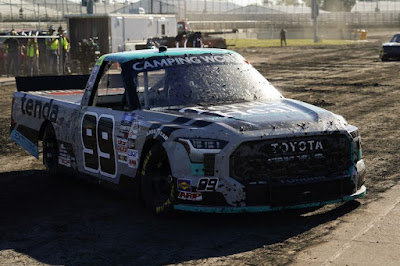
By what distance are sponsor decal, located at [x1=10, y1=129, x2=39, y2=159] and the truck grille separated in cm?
385

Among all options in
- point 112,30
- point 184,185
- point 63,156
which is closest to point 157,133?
point 184,185

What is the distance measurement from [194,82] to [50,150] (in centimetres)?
237

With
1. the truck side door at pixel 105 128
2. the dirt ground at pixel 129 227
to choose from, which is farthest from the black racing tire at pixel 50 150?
the truck side door at pixel 105 128

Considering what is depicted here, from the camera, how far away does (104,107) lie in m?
8.13

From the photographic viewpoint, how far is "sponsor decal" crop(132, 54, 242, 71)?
7734 mm

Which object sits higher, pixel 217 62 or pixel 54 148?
pixel 217 62

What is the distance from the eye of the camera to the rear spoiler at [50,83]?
34.2 ft

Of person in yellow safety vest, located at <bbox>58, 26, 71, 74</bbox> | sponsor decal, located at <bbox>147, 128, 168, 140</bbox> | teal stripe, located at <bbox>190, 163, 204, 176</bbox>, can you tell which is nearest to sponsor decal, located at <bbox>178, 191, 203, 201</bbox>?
teal stripe, located at <bbox>190, 163, 204, 176</bbox>

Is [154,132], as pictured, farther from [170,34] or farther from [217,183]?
[170,34]

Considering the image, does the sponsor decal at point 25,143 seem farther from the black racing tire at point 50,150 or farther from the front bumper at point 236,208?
the front bumper at point 236,208

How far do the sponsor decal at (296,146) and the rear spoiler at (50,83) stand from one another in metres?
4.99

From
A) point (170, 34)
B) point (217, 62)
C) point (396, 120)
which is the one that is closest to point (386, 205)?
point (217, 62)

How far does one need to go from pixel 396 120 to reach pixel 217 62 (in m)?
6.98

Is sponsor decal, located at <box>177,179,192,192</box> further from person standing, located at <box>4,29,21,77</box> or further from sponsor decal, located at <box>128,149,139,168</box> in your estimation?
person standing, located at <box>4,29,21,77</box>
